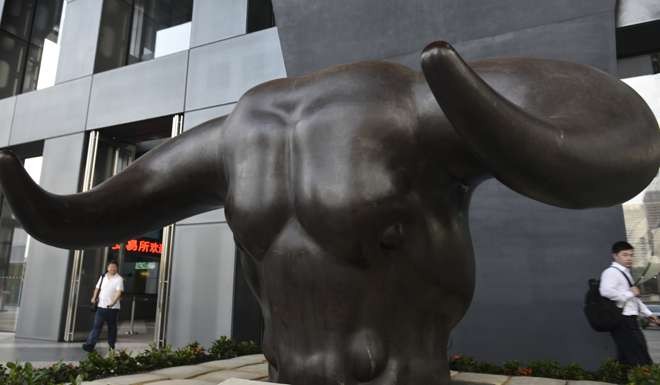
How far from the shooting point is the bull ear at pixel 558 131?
43.9 inches

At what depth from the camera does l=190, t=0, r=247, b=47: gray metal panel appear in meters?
9.70

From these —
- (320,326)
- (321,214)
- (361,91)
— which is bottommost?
(320,326)

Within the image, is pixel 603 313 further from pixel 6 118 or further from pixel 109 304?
pixel 6 118

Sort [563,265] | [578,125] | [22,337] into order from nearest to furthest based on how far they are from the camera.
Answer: [578,125], [563,265], [22,337]

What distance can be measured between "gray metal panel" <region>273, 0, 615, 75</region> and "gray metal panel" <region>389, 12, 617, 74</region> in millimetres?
85

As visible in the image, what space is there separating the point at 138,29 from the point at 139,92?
2236 millimetres

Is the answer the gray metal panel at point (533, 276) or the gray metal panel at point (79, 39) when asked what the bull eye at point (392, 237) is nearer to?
the gray metal panel at point (533, 276)

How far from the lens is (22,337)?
10.6 meters

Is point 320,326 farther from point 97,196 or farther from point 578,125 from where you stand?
point 97,196

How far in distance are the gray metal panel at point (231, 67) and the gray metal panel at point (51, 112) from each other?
2928 mm

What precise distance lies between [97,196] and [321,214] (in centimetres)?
103

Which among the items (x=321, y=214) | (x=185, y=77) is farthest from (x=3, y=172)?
(x=185, y=77)

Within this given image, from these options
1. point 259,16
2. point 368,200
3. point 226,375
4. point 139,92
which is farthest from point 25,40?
point 368,200

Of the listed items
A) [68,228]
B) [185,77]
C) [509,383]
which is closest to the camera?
[68,228]
